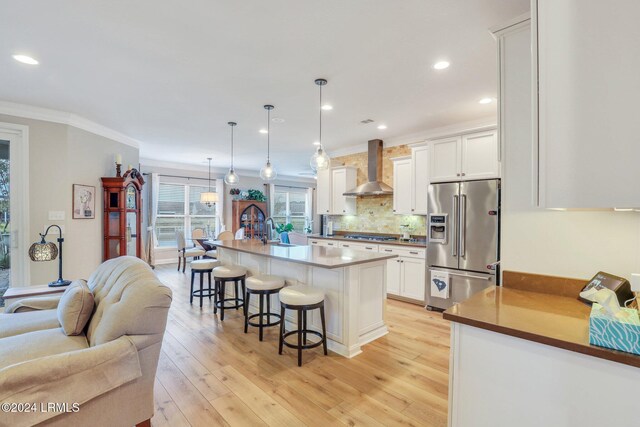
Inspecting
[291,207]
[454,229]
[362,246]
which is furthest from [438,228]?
[291,207]

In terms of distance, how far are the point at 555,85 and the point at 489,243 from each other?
2946mm

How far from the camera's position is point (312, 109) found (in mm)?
3811

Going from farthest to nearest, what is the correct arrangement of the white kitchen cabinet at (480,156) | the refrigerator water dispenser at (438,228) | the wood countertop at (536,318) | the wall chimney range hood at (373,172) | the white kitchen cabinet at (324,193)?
1. the white kitchen cabinet at (324,193)
2. the wall chimney range hood at (373,172)
3. the refrigerator water dispenser at (438,228)
4. the white kitchen cabinet at (480,156)
5. the wood countertop at (536,318)

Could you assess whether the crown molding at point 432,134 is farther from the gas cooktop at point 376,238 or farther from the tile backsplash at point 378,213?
the gas cooktop at point 376,238

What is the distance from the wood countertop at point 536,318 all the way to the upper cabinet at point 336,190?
14.0 feet

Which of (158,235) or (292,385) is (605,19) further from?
(158,235)

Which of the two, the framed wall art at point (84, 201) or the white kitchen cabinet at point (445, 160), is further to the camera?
the framed wall art at point (84, 201)

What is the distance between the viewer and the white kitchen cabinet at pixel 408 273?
4.21 metres

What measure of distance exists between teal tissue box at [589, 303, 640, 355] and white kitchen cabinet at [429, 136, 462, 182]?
316 centimetres

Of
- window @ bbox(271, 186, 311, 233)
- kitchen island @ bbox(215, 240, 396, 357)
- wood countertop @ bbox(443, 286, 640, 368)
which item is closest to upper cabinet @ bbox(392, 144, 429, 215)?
kitchen island @ bbox(215, 240, 396, 357)

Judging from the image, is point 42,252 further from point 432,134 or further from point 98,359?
point 432,134

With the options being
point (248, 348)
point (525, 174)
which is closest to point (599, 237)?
point (525, 174)

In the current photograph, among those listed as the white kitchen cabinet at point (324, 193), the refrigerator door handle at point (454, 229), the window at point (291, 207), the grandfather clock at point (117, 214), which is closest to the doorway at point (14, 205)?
the grandfather clock at point (117, 214)

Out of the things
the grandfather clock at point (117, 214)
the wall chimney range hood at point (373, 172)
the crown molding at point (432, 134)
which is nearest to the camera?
the crown molding at point (432, 134)
